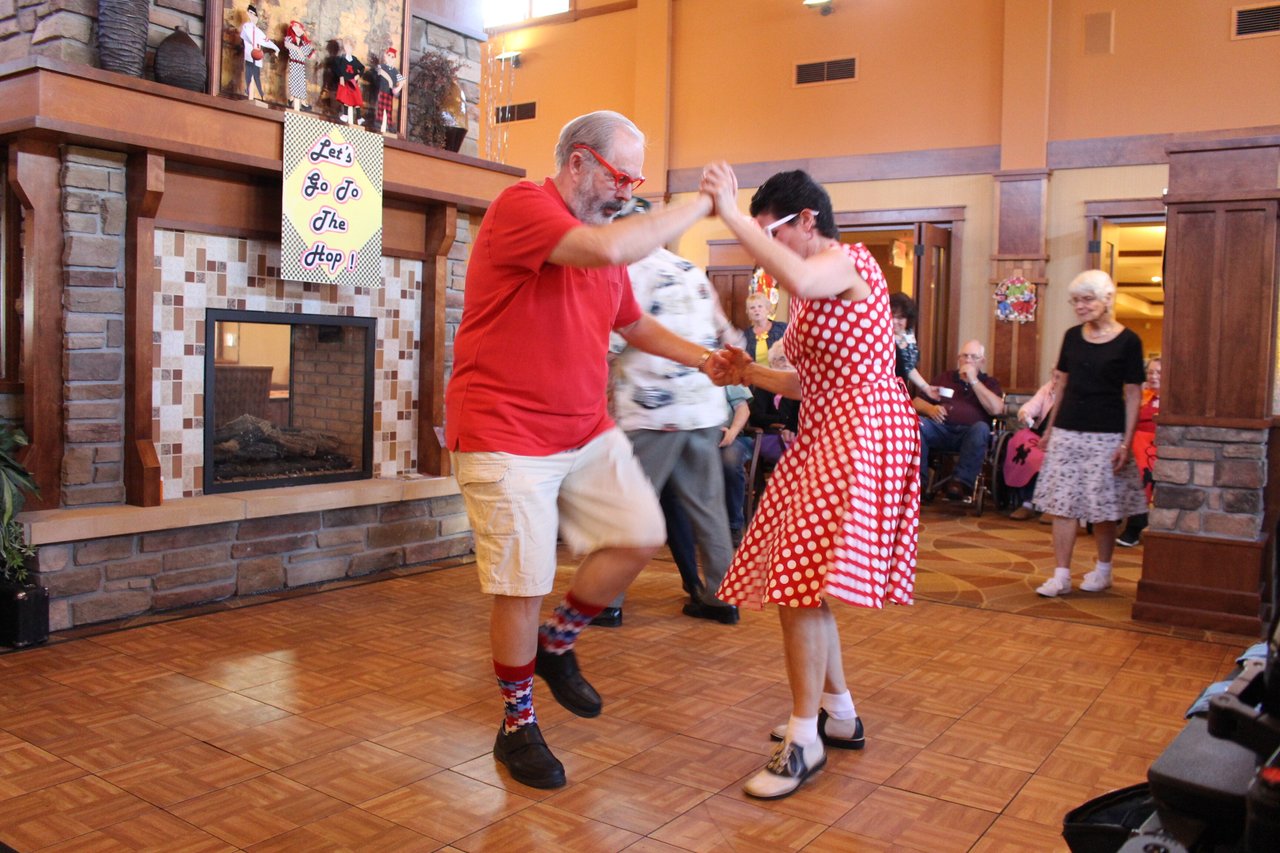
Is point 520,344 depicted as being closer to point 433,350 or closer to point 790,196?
point 790,196

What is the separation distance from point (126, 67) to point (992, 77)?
7.33 metres

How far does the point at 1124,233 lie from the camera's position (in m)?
10.6

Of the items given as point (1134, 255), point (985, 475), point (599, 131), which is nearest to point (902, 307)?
point (985, 475)

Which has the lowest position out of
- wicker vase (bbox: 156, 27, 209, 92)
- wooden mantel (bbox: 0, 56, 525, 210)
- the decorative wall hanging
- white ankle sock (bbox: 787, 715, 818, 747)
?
white ankle sock (bbox: 787, 715, 818, 747)

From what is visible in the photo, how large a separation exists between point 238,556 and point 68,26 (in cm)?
206

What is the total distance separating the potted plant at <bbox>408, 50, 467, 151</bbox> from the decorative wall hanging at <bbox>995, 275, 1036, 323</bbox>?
17.8 feet

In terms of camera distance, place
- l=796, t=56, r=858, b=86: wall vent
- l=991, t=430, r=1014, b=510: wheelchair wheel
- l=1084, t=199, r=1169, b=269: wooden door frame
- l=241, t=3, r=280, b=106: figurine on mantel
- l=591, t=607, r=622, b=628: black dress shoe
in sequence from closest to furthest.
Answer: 1. l=591, t=607, r=622, b=628: black dress shoe
2. l=241, t=3, r=280, b=106: figurine on mantel
3. l=991, t=430, r=1014, b=510: wheelchair wheel
4. l=1084, t=199, r=1169, b=269: wooden door frame
5. l=796, t=56, r=858, b=86: wall vent

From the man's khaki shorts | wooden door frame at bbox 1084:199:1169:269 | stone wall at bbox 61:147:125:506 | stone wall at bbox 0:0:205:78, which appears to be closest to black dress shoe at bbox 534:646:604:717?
the man's khaki shorts

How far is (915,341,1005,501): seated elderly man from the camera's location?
7.41 m

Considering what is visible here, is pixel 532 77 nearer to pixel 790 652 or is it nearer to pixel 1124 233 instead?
pixel 1124 233

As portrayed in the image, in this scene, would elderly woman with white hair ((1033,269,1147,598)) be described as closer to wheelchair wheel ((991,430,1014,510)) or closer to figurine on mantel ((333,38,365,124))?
wheelchair wheel ((991,430,1014,510))

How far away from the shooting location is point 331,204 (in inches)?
177

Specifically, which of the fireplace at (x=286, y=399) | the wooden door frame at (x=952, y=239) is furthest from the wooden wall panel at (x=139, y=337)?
the wooden door frame at (x=952, y=239)

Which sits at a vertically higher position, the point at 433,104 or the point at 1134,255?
the point at 1134,255
